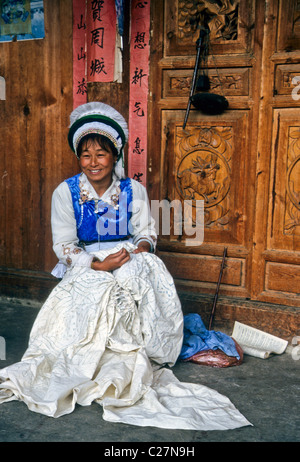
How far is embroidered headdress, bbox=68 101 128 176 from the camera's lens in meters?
3.44

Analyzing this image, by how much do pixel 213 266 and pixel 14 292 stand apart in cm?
197

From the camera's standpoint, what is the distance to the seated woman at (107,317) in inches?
108

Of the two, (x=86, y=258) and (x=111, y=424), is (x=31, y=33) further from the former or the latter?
(x=111, y=424)

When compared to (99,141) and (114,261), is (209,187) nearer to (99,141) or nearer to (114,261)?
(99,141)

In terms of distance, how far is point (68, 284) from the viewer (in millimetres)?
3295

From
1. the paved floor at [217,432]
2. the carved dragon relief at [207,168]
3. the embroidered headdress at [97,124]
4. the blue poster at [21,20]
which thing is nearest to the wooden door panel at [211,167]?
the carved dragon relief at [207,168]

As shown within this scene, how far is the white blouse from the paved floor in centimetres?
81

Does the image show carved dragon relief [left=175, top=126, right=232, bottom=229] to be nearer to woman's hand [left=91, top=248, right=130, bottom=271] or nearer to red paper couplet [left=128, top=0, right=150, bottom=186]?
red paper couplet [left=128, top=0, right=150, bottom=186]

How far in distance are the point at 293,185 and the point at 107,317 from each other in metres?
1.70

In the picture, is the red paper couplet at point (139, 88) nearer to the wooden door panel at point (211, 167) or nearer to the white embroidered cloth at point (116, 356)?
the wooden door panel at point (211, 167)

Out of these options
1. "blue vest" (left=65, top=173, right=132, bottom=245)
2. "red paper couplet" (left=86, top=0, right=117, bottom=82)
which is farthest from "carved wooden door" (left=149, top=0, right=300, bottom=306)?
"blue vest" (left=65, top=173, right=132, bottom=245)

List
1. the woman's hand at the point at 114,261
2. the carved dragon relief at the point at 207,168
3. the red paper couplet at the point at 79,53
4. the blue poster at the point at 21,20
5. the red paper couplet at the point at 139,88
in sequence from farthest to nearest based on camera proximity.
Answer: the blue poster at the point at 21,20, the red paper couplet at the point at 79,53, the red paper couplet at the point at 139,88, the carved dragon relief at the point at 207,168, the woman's hand at the point at 114,261

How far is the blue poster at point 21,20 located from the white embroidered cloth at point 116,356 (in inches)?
91.2

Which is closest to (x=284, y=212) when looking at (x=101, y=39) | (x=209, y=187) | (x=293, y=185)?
(x=293, y=185)
